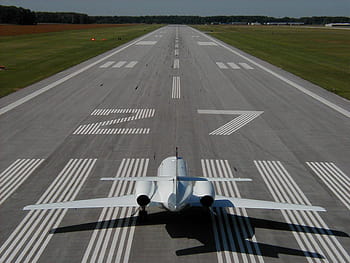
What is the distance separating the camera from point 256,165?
22.3 metres

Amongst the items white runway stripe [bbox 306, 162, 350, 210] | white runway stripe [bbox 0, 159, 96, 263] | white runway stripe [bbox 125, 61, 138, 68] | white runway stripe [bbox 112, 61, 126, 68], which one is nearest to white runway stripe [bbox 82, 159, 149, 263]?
white runway stripe [bbox 0, 159, 96, 263]

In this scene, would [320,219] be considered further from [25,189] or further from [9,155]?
[9,155]

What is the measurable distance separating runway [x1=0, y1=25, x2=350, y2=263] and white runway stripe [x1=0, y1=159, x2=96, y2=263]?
0.06 m

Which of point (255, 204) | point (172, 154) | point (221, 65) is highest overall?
point (255, 204)

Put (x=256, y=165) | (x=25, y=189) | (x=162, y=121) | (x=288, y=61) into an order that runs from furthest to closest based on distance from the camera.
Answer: (x=288, y=61) → (x=162, y=121) → (x=256, y=165) → (x=25, y=189)

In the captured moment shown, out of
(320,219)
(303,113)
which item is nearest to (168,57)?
(303,113)

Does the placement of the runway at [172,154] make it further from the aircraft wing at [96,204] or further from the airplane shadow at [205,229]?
the aircraft wing at [96,204]

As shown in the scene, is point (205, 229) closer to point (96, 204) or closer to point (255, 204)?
point (255, 204)

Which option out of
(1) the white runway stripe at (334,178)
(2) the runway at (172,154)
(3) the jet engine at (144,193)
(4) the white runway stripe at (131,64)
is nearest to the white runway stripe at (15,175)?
(2) the runway at (172,154)

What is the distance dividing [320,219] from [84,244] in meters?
11.5

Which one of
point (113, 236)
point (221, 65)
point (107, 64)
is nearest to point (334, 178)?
point (113, 236)

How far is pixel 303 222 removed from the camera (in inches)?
636

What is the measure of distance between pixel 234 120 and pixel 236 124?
120 cm

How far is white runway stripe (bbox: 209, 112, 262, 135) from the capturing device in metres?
28.4
